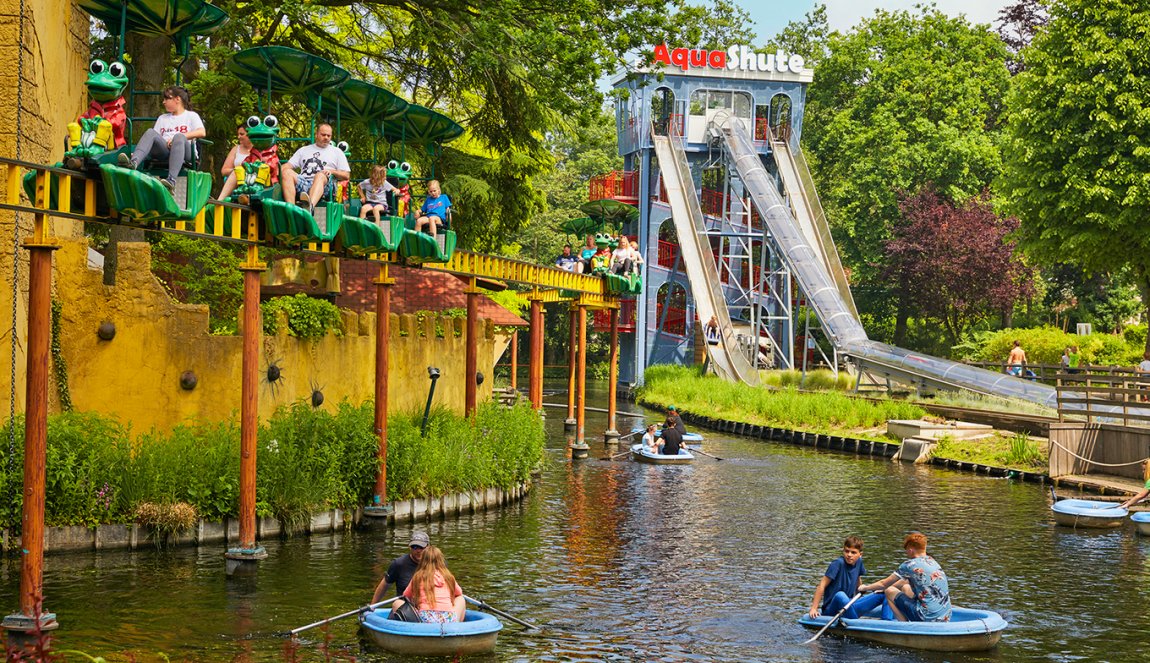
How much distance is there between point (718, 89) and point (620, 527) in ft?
155

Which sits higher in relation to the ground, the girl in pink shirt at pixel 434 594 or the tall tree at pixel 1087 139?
the tall tree at pixel 1087 139

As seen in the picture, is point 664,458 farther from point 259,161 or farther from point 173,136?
point 173,136

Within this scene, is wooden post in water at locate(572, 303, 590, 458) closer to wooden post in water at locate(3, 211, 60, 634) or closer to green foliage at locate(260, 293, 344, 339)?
green foliage at locate(260, 293, 344, 339)

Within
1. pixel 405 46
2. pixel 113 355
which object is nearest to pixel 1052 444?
pixel 405 46

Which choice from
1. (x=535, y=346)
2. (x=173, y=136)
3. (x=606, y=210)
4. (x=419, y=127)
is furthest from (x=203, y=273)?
(x=173, y=136)

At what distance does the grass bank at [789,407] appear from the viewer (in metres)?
42.0

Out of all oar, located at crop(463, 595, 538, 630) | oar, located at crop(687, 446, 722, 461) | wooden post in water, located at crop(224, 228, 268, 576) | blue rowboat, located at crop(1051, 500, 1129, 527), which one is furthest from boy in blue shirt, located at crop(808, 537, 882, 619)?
oar, located at crop(687, 446, 722, 461)

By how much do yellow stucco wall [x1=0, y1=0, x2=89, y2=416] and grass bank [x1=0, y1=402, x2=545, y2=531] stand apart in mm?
1806

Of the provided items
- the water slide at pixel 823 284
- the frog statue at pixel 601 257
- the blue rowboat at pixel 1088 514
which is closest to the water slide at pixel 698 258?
the water slide at pixel 823 284

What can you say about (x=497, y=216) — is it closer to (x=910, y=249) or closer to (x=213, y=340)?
(x=213, y=340)

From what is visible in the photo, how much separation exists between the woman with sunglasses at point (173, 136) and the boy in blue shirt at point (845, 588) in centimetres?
921

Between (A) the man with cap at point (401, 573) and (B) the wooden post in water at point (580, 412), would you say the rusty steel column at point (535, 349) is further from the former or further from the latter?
(A) the man with cap at point (401, 573)

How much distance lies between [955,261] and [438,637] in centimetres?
5308

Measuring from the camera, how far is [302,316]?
80.3 ft
